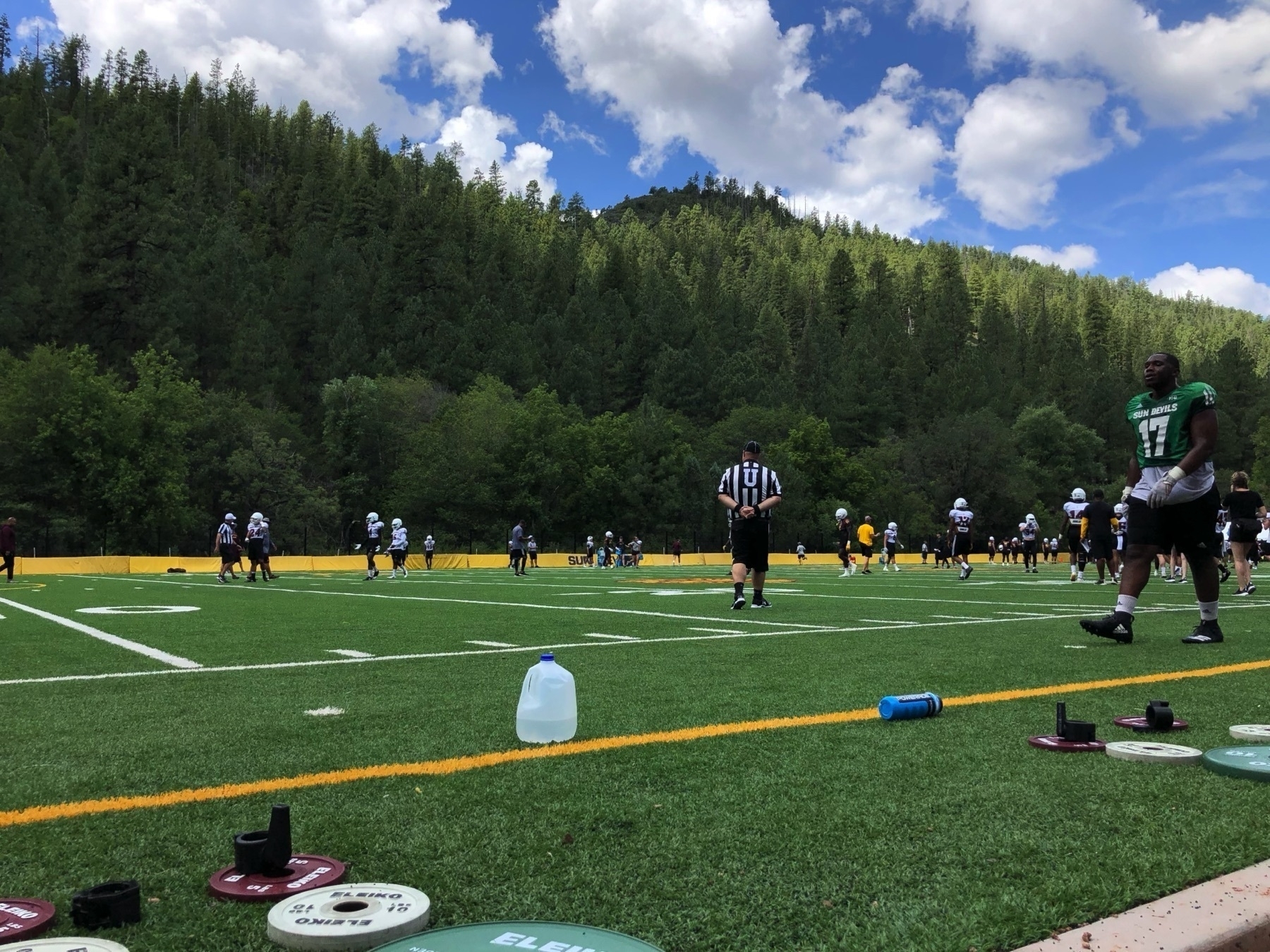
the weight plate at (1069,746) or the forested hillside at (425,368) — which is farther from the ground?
the forested hillside at (425,368)

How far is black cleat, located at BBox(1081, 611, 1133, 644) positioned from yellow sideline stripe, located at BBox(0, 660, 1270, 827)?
7.51ft

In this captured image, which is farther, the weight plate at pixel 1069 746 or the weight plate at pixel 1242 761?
the weight plate at pixel 1069 746

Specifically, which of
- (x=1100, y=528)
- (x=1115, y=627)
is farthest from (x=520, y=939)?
(x=1100, y=528)

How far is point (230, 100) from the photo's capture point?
154 meters

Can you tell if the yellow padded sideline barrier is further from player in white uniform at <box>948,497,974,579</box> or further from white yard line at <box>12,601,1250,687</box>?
white yard line at <box>12,601,1250,687</box>

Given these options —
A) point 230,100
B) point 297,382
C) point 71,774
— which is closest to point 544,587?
point 71,774

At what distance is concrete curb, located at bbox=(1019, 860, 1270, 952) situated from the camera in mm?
2037

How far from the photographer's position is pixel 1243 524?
599 inches

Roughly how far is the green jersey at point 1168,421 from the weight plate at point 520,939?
6752 mm

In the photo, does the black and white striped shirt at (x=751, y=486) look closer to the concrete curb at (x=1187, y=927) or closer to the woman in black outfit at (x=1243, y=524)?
the woman in black outfit at (x=1243, y=524)

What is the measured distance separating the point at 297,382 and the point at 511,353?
19.7m

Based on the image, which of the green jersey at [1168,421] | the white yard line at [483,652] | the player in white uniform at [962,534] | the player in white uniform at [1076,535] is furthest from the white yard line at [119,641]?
the player in white uniform at [962,534]

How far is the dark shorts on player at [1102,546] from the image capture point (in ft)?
68.2

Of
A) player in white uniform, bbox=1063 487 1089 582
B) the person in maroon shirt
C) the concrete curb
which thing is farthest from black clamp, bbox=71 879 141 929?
the person in maroon shirt
